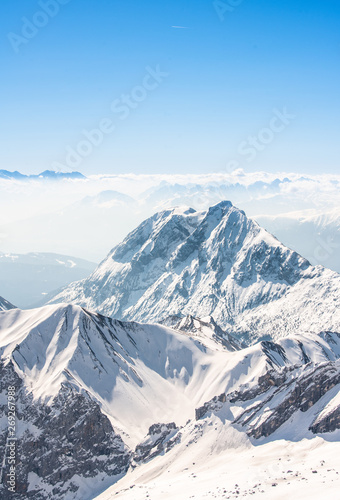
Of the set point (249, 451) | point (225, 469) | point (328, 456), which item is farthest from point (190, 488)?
point (328, 456)

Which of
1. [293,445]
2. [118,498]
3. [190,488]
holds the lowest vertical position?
[118,498]

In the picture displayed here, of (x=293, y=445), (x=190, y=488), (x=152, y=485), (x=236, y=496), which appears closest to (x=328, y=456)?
(x=293, y=445)

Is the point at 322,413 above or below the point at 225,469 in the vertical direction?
above

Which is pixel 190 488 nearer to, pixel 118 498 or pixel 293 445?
pixel 118 498

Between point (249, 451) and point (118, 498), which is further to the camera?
point (249, 451)

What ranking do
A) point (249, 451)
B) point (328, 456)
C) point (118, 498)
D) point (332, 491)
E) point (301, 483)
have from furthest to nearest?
point (249, 451) → point (118, 498) → point (328, 456) → point (301, 483) → point (332, 491)

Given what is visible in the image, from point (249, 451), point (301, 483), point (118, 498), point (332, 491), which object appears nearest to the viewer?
point (332, 491)

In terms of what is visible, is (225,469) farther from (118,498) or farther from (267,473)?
(118,498)

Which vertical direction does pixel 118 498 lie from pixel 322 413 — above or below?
below

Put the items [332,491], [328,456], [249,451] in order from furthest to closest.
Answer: [249,451], [328,456], [332,491]
